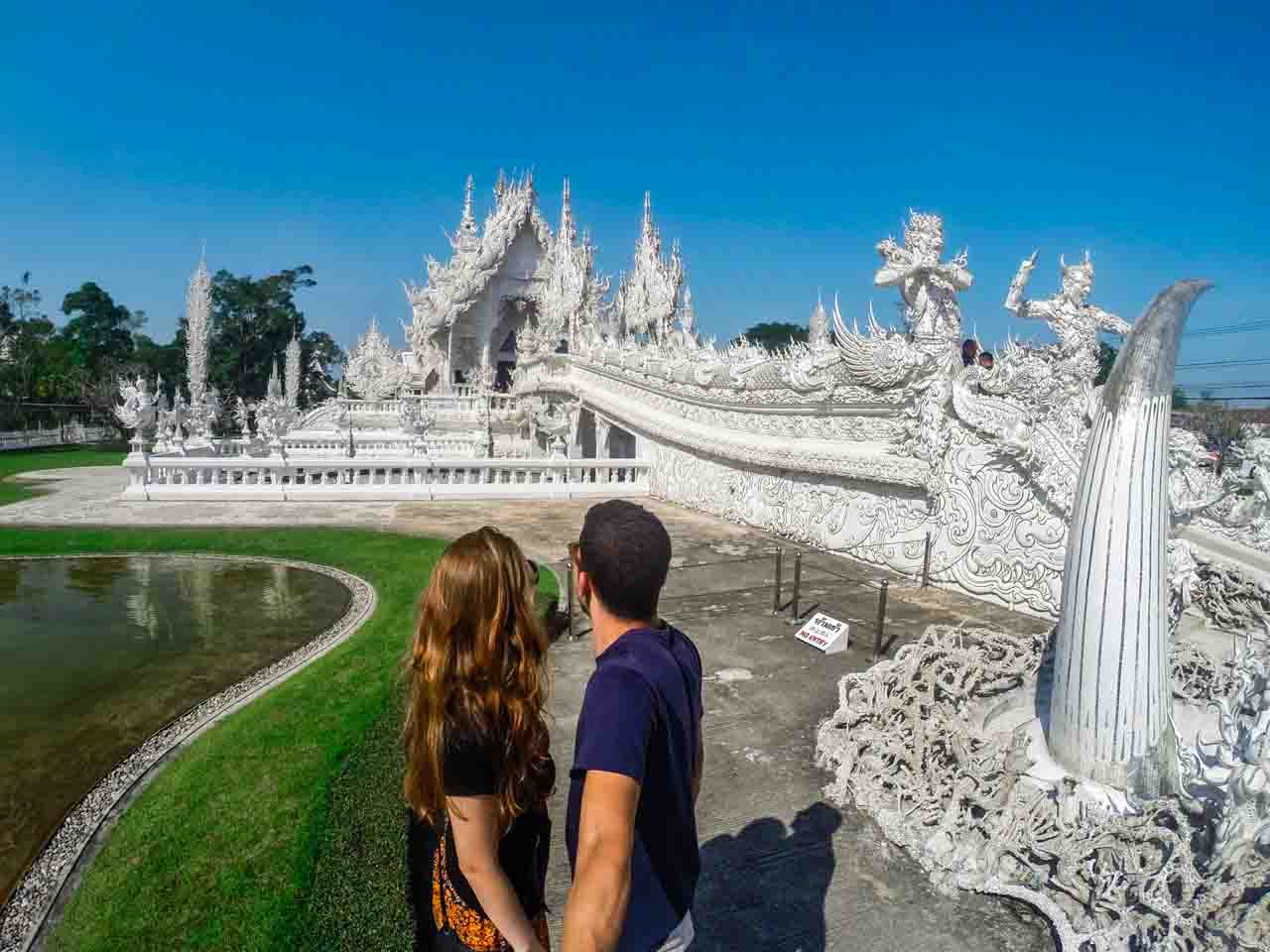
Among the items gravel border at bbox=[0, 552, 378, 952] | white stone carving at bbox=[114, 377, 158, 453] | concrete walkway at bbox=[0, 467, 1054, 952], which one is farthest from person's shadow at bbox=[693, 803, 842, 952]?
white stone carving at bbox=[114, 377, 158, 453]

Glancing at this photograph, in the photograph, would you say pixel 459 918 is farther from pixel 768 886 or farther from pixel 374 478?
pixel 374 478

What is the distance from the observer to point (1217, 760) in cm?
257

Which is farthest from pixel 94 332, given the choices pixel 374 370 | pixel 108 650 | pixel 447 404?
pixel 108 650

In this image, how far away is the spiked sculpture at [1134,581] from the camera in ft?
10.1

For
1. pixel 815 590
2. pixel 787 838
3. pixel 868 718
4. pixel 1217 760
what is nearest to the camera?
pixel 1217 760

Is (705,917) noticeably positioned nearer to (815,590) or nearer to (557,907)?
(557,907)

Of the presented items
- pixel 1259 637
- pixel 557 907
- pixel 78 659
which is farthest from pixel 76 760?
pixel 1259 637

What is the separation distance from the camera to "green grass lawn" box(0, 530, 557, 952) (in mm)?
2910

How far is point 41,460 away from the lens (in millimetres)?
22562

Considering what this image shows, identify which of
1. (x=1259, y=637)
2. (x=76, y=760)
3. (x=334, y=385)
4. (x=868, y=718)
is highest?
(x=334, y=385)

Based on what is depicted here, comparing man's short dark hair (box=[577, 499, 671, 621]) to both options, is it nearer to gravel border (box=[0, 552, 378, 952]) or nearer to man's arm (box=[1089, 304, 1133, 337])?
gravel border (box=[0, 552, 378, 952])

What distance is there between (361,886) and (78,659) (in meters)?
4.45

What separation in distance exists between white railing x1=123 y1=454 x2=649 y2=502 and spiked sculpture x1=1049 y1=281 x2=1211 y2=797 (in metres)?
12.6

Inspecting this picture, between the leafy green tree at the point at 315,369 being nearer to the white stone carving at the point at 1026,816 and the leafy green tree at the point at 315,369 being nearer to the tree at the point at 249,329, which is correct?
the tree at the point at 249,329
